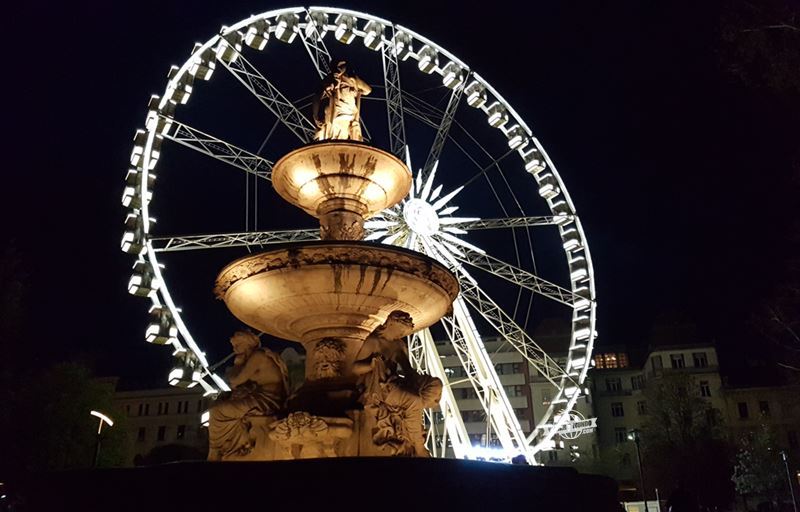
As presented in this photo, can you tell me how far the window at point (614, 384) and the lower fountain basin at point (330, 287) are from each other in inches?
2334

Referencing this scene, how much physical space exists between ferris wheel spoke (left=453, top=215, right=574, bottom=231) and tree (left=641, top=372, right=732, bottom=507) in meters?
16.5

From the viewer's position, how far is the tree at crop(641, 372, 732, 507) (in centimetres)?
3484

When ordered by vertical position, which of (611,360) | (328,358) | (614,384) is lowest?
(328,358)

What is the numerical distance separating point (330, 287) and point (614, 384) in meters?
61.3

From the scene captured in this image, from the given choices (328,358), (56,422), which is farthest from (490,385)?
(56,422)

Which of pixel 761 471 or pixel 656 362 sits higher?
pixel 656 362

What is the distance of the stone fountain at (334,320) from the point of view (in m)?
8.40

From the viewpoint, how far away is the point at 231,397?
8758 millimetres

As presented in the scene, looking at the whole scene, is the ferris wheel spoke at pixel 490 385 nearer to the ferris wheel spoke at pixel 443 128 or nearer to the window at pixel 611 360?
the ferris wheel spoke at pixel 443 128

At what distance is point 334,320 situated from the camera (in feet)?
33.0

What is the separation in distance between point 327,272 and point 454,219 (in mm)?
11114

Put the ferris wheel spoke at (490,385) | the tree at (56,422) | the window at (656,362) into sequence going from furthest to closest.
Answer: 1. the window at (656,362)
2. the tree at (56,422)
3. the ferris wheel spoke at (490,385)

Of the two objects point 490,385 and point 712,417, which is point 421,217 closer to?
point 490,385

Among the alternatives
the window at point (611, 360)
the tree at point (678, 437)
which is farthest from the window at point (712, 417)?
the window at point (611, 360)
